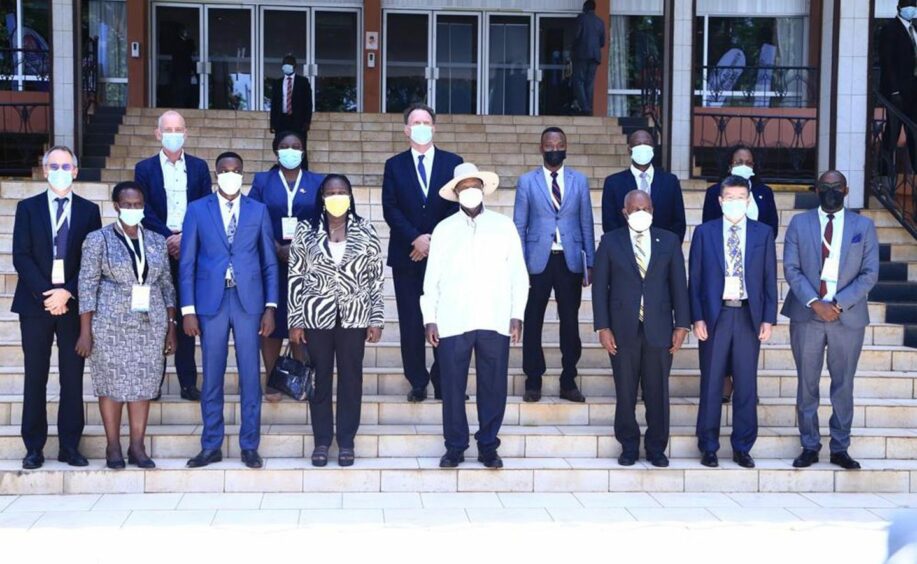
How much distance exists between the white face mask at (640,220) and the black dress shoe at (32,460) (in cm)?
409

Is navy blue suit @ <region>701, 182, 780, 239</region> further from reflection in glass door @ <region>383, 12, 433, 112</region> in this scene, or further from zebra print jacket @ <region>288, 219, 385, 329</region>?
reflection in glass door @ <region>383, 12, 433, 112</region>

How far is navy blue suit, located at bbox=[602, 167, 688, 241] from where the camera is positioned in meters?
8.26

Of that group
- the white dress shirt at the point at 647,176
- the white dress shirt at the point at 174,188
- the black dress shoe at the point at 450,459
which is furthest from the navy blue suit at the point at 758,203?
the white dress shirt at the point at 174,188

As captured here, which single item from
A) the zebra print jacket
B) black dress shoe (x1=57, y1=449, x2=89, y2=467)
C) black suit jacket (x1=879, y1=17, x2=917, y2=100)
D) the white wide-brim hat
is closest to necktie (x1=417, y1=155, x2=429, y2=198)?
the white wide-brim hat

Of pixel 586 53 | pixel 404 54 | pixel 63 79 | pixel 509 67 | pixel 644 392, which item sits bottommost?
pixel 644 392

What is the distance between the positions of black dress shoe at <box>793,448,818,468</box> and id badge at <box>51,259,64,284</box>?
4.93 meters

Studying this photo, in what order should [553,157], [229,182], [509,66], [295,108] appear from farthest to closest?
[509,66], [295,108], [553,157], [229,182]

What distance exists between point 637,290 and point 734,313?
0.68m

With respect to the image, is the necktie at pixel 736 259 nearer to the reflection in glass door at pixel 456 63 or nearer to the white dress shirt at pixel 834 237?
the white dress shirt at pixel 834 237

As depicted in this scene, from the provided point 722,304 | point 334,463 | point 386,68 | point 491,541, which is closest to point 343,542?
point 491,541

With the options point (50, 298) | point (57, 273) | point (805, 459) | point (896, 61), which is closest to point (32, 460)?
point (50, 298)

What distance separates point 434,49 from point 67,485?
45.1ft

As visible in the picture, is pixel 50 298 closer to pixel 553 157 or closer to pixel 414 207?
pixel 414 207

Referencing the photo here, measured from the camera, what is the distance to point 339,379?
7379 millimetres
